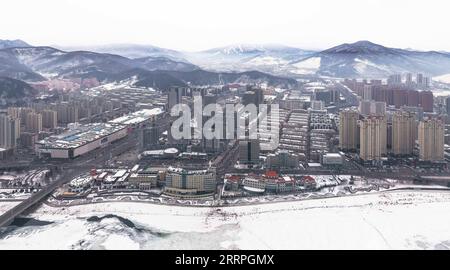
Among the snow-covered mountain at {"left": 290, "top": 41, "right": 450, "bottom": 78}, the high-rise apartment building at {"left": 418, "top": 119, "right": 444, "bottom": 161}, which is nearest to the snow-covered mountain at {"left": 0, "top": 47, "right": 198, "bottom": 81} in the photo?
the snow-covered mountain at {"left": 290, "top": 41, "right": 450, "bottom": 78}

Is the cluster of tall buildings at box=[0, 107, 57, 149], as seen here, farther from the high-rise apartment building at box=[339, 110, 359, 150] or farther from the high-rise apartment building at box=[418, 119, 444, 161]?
the high-rise apartment building at box=[418, 119, 444, 161]

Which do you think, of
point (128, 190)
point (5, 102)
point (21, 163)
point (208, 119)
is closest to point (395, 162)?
point (208, 119)

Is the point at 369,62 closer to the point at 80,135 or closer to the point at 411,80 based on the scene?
the point at 411,80

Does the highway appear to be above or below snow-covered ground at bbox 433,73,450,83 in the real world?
below

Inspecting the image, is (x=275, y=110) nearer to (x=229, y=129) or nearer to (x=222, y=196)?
(x=229, y=129)

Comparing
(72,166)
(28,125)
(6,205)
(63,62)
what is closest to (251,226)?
(6,205)

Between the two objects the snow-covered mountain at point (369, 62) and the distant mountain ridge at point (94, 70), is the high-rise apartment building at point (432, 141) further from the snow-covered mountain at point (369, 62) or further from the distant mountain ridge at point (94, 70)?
the distant mountain ridge at point (94, 70)
